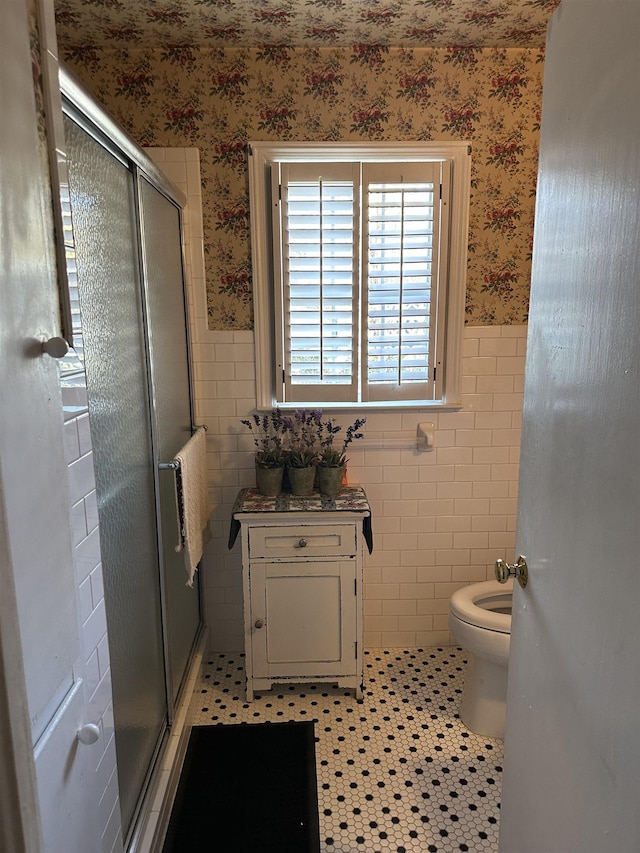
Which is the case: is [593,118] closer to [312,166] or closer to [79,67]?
[312,166]

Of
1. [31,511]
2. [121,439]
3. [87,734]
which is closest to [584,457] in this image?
[31,511]

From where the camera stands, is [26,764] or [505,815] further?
[505,815]

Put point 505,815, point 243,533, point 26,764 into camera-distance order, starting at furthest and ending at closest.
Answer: point 243,533 < point 505,815 < point 26,764

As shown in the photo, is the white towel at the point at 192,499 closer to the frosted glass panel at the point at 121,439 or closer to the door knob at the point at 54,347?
the frosted glass panel at the point at 121,439

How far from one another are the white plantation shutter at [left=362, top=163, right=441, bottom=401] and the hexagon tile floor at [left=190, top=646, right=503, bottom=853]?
1204 mm

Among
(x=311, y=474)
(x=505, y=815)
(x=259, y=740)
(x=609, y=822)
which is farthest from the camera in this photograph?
(x=311, y=474)

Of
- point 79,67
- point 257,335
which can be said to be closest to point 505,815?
point 257,335

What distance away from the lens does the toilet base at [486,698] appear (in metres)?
2.00

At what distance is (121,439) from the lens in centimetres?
143

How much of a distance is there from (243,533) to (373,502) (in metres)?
0.65

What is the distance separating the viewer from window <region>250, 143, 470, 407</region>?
2.23m

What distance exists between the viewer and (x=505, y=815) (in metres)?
1.22

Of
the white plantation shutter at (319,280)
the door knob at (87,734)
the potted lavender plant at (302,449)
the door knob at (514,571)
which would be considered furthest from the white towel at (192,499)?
the door knob at (514,571)

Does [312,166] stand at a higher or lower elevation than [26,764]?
higher
